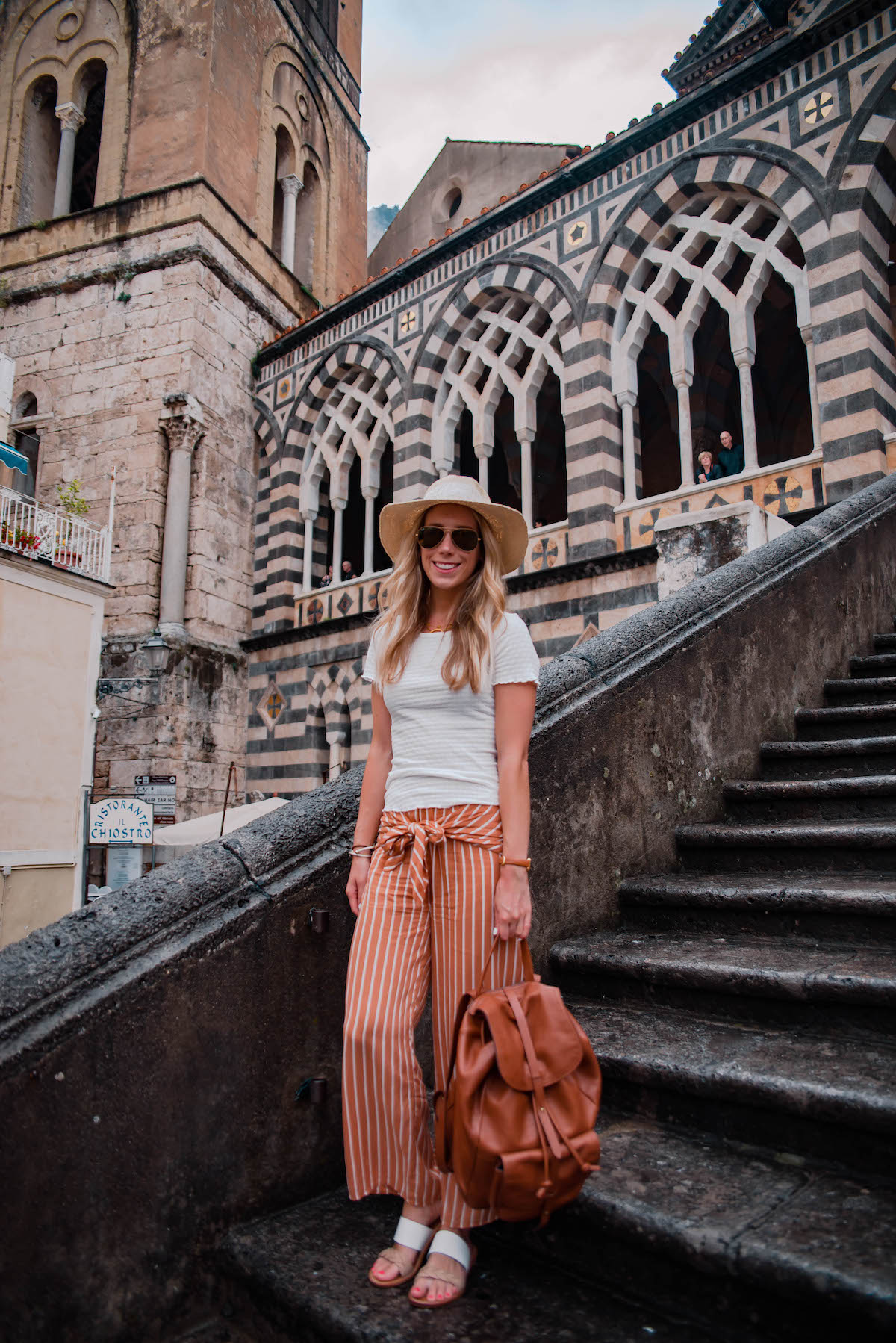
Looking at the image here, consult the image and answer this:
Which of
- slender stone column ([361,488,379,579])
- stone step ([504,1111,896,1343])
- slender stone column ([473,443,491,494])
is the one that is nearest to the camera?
stone step ([504,1111,896,1343])

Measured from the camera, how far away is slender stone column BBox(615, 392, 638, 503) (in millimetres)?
11477

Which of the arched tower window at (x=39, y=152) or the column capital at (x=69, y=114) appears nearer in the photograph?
the column capital at (x=69, y=114)

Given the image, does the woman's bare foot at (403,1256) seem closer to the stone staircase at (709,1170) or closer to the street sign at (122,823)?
the stone staircase at (709,1170)

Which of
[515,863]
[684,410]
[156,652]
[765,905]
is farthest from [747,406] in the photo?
[515,863]

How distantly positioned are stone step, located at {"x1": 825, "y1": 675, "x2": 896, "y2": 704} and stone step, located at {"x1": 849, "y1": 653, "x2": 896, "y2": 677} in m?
0.05

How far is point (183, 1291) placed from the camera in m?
1.97

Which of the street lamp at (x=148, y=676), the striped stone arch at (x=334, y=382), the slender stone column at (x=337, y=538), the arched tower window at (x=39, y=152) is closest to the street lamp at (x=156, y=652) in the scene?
the street lamp at (x=148, y=676)

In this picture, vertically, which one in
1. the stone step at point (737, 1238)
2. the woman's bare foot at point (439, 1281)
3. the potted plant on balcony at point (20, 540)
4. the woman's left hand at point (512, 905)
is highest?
the potted plant on balcony at point (20, 540)

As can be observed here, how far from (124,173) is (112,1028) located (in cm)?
1820

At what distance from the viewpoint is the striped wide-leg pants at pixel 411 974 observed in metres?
1.93

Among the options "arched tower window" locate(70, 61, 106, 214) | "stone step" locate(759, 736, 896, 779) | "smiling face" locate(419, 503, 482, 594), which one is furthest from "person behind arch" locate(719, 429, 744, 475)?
"arched tower window" locate(70, 61, 106, 214)

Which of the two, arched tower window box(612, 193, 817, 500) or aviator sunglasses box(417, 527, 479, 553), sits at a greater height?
arched tower window box(612, 193, 817, 500)

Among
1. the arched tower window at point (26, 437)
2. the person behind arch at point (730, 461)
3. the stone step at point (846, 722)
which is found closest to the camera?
the stone step at point (846, 722)

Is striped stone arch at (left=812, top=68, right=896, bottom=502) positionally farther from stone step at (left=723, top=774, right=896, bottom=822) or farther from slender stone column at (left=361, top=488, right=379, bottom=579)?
slender stone column at (left=361, top=488, right=379, bottom=579)
